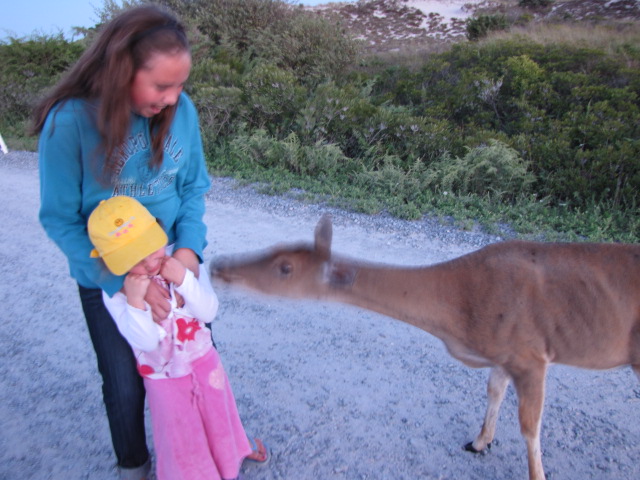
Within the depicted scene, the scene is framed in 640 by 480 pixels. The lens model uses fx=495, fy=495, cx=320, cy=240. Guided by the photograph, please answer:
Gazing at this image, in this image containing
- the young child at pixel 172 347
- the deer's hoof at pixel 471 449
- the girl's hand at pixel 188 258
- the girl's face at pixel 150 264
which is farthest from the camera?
the deer's hoof at pixel 471 449

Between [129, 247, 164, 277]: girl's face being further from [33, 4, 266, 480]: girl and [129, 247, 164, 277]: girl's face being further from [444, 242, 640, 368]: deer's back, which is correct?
[444, 242, 640, 368]: deer's back

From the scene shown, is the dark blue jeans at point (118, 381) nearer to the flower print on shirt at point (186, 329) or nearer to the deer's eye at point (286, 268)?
the flower print on shirt at point (186, 329)

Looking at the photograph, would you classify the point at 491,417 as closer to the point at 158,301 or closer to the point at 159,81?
the point at 158,301

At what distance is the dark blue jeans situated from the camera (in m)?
2.44

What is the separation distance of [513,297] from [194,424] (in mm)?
1888

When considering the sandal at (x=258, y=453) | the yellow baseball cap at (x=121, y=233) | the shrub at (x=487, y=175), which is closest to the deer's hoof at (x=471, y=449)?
the sandal at (x=258, y=453)

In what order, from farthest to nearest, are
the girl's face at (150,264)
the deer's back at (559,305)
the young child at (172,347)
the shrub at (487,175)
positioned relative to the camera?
the shrub at (487,175) < the deer's back at (559,305) < the girl's face at (150,264) < the young child at (172,347)

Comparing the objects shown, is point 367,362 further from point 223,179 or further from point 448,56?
point 448,56

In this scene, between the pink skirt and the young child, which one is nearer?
the young child

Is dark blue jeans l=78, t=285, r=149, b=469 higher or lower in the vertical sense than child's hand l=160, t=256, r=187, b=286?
lower

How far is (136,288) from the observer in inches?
85.1

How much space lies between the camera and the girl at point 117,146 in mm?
1983

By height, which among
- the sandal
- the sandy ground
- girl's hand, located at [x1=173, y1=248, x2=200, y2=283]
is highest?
girl's hand, located at [x1=173, y1=248, x2=200, y2=283]

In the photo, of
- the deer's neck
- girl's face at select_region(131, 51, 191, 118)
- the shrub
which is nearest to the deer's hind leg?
the deer's neck
